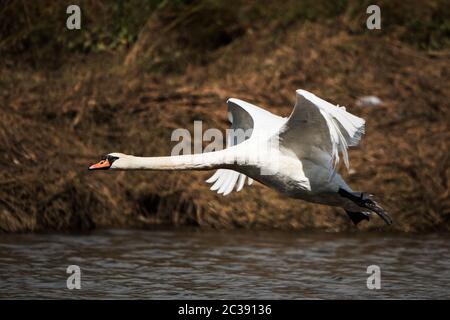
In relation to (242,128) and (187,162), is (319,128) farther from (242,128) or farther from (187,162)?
(242,128)

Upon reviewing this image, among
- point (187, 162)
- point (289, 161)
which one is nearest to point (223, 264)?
point (289, 161)

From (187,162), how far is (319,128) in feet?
3.74

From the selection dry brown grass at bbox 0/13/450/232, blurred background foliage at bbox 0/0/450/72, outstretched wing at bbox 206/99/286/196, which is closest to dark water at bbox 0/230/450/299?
dry brown grass at bbox 0/13/450/232

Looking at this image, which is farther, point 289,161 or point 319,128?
point 289,161

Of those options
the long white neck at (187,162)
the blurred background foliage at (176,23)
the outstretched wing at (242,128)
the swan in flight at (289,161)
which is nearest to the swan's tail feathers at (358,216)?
the swan in flight at (289,161)

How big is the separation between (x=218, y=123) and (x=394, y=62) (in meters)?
2.81

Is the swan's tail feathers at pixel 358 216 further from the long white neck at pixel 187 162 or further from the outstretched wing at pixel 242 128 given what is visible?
the long white neck at pixel 187 162

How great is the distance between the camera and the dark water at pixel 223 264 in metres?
9.28

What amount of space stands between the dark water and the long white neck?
115 centimetres

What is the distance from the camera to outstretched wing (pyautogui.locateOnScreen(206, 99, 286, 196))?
30.9 feet

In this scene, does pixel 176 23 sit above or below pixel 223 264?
above

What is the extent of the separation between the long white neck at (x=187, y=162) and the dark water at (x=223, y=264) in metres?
1.15

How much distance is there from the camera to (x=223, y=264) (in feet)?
34.5
